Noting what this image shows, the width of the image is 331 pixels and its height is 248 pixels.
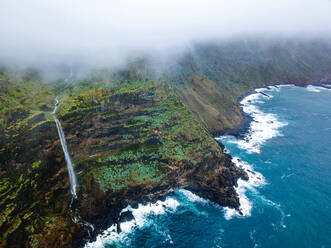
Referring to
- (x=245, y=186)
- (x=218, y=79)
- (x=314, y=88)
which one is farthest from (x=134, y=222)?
(x=314, y=88)

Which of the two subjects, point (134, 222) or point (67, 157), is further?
point (67, 157)

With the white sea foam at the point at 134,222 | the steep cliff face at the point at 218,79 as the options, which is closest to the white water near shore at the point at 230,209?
A: the white sea foam at the point at 134,222

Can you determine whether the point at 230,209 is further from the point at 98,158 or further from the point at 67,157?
the point at 67,157

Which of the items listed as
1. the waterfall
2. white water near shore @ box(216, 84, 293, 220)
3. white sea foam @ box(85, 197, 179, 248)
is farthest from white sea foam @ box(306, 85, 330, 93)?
the waterfall

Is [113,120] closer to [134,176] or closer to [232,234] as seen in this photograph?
[134,176]

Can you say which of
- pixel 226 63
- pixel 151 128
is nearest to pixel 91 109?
pixel 151 128

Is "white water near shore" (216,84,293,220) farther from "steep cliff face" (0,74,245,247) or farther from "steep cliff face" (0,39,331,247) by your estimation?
"steep cliff face" (0,74,245,247)

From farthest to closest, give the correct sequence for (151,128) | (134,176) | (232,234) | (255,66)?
(255,66)
(151,128)
(134,176)
(232,234)

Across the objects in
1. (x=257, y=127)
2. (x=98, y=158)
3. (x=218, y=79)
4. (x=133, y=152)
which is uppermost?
(x=98, y=158)
